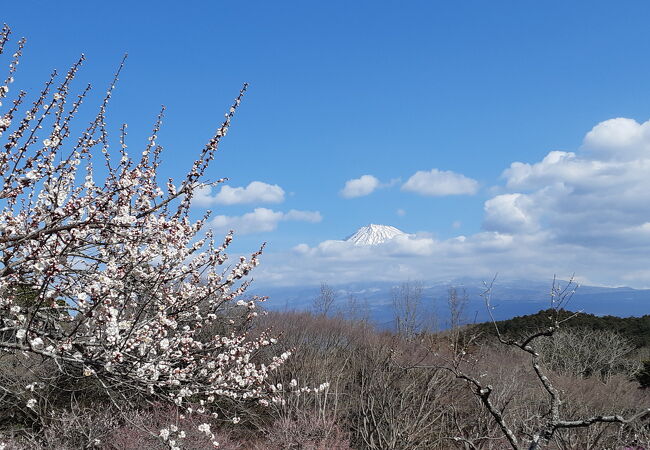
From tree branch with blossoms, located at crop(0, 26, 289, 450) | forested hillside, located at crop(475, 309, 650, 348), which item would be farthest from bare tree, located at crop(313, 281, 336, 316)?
tree branch with blossoms, located at crop(0, 26, 289, 450)

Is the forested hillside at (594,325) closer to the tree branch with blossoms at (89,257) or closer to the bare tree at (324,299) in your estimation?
the bare tree at (324,299)

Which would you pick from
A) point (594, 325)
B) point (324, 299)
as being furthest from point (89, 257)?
point (324, 299)

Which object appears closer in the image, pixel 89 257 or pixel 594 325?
pixel 89 257

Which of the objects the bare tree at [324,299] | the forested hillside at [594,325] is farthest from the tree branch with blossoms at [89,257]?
the bare tree at [324,299]

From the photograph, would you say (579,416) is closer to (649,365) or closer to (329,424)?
(329,424)

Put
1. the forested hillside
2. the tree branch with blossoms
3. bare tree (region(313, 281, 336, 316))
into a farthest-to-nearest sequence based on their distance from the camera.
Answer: bare tree (region(313, 281, 336, 316))
the forested hillside
the tree branch with blossoms

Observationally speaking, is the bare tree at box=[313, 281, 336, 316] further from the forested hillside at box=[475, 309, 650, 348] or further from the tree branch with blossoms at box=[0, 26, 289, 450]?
the tree branch with blossoms at box=[0, 26, 289, 450]

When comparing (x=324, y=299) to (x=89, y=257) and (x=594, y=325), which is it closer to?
(x=594, y=325)

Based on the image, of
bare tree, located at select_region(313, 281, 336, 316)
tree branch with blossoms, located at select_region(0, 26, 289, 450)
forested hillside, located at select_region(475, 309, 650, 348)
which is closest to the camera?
tree branch with blossoms, located at select_region(0, 26, 289, 450)

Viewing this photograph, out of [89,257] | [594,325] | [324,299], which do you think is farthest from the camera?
[324,299]

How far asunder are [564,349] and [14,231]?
29530mm

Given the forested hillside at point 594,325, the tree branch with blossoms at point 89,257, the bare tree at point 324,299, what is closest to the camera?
the tree branch with blossoms at point 89,257

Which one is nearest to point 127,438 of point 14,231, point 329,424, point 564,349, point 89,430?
point 89,430

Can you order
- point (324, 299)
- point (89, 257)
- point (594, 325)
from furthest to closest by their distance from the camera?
point (324, 299) < point (594, 325) < point (89, 257)
